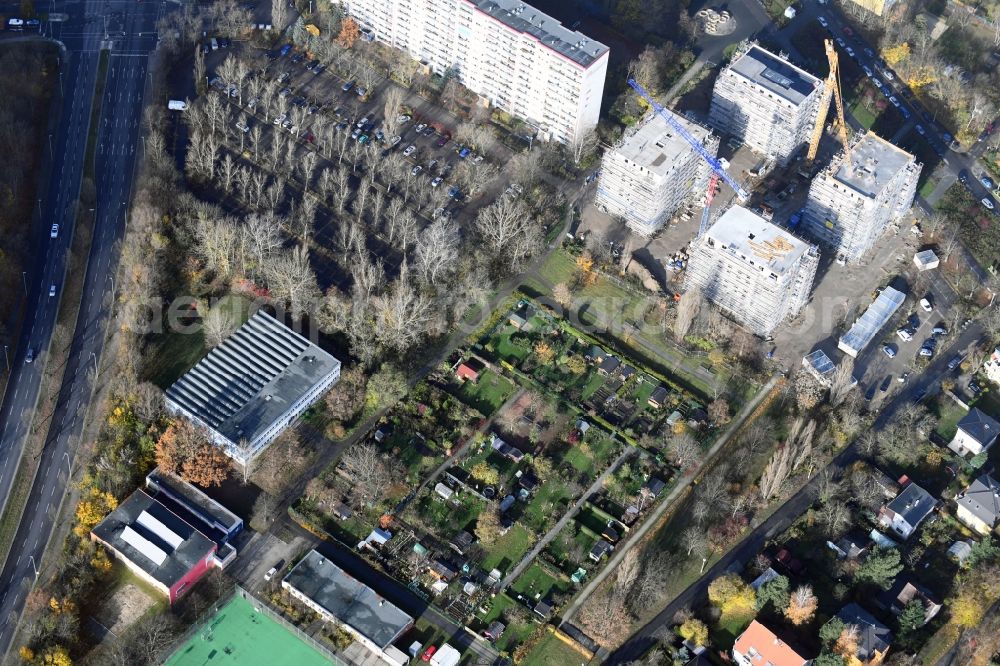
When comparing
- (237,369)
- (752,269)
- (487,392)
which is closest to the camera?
(237,369)

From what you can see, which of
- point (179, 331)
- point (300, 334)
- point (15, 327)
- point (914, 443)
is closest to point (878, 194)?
point (914, 443)

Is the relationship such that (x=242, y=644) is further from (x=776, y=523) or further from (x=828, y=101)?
(x=828, y=101)

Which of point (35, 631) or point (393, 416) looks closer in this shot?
point (35, 631)

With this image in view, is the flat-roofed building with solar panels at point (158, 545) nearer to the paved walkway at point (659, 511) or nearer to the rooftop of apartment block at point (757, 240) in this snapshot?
the paved walkway at point (659, 511)

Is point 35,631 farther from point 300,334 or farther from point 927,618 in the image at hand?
point 927,618

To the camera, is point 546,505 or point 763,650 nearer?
point 763,650

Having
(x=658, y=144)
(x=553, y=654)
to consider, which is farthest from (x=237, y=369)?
(x=658, y=144)
